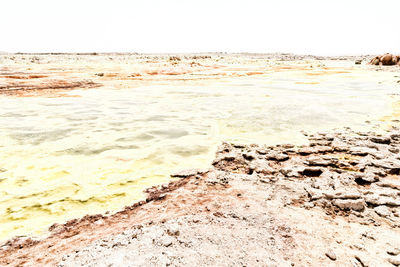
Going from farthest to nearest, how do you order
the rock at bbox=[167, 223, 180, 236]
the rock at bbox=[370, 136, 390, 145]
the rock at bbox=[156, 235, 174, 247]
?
the rock at bbox=[370, 136, 390, 145]
the rock at bbox=[167, 223, 180, 236]
the rock at bbox=[156, 235, 174, 247]

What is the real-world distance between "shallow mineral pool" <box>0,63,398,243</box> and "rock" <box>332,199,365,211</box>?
2676mm

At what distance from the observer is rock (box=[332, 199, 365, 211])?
4.16 m

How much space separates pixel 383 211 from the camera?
408 cm

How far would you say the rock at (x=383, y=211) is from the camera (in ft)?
13.2

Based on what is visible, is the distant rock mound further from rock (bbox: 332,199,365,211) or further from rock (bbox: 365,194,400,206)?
rock (bbox: 332,199,365,211)

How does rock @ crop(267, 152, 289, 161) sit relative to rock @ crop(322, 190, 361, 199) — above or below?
below

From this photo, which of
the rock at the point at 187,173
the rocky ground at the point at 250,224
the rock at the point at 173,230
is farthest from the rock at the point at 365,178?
the rock at the point at 173,230

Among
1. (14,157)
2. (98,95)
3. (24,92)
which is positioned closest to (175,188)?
(14,157)

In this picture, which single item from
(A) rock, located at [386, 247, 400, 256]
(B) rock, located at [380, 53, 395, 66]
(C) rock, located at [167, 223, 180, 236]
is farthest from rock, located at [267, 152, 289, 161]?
Answer: (B) rock, located at [380, 53, 395, 66]

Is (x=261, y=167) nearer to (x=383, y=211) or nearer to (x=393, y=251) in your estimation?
(x=383, y=211)

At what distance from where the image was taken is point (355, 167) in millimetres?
5676

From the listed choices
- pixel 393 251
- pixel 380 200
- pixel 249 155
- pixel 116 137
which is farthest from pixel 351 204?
pixel 116 137

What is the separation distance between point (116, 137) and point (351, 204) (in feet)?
19.1

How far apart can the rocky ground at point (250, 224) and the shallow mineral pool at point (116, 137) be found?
0.51 m
